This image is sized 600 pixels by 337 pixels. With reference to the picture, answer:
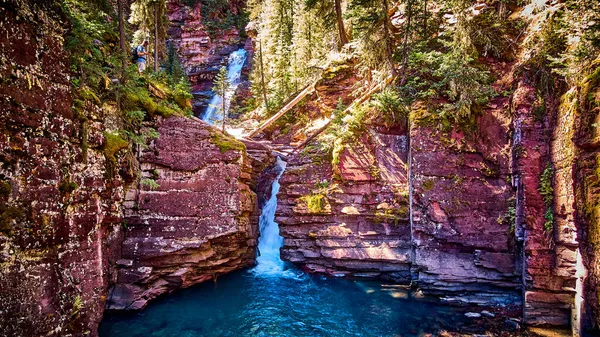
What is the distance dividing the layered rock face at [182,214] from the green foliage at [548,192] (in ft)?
37.3

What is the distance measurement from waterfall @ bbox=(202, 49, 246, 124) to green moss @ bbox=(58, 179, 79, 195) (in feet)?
95.5

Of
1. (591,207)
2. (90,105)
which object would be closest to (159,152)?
(90,105)

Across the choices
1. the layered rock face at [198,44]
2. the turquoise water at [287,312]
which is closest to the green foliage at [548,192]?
the turquoise water at [287,312]

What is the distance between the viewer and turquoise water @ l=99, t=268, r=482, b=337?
35.0 ft

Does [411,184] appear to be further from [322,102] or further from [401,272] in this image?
[322,102]

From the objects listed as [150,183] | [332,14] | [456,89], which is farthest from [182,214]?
[332,14]

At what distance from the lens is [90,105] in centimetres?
789

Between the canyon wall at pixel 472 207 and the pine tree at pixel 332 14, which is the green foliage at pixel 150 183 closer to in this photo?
the canyon wall at pixel 472 207

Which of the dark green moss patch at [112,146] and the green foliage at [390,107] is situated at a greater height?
the green foliage at [390,107]

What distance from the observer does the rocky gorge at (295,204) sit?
5836 mm

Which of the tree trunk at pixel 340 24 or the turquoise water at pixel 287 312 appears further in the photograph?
the tree trunk at pixel 340 24

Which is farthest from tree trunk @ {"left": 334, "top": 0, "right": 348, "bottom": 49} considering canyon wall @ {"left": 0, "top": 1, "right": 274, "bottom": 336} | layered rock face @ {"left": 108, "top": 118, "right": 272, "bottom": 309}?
canyon wall @ {"left": 0, "top": 1, "right": 274, "bottom": 336}

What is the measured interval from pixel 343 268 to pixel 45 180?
11.8 meters

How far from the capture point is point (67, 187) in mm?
6660
